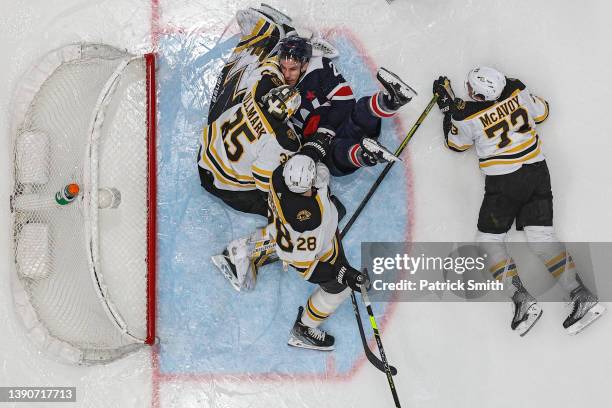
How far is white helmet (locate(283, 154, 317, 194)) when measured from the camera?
2.66 metres

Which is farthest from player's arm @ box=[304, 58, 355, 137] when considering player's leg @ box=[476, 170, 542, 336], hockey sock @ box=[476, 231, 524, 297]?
hockey sock @ box=[476, 231, 524, 297]

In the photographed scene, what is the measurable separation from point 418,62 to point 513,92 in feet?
1.84

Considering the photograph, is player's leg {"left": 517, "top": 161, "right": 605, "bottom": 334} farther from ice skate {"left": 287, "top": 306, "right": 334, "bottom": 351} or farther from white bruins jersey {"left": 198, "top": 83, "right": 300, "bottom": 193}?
white bruins jersey {"left": 198, "top": 83, "right": 300, "bottom": 193}

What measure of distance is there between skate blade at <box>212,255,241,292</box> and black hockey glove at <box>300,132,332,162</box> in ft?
2.41

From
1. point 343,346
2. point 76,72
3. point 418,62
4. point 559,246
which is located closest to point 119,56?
point 76,72

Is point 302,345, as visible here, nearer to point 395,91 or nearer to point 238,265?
point 238,265

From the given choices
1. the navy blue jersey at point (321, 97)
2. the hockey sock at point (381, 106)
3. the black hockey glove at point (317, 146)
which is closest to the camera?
the black hockey glove at point (317, 146)

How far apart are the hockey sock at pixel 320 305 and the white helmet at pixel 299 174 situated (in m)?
0.75

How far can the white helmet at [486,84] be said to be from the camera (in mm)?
3123

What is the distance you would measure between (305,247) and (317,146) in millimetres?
550

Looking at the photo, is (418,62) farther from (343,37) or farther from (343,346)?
(343,346)

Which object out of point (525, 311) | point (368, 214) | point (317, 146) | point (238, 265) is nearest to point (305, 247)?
point (317, 146)

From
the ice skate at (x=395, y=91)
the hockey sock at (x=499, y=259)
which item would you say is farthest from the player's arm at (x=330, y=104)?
the hockey sock at (x=499, y=259)

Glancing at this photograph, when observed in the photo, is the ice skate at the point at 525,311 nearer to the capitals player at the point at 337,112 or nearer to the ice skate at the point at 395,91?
the capitals player at the point at 337,112
